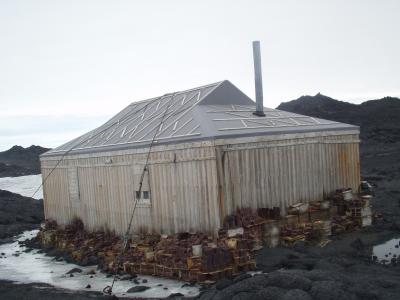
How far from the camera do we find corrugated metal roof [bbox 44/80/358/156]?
16078mm

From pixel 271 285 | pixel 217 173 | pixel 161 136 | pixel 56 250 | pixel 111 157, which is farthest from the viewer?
pixel 56 250

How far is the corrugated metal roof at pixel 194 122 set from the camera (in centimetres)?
1608

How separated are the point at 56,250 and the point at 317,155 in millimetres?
11393

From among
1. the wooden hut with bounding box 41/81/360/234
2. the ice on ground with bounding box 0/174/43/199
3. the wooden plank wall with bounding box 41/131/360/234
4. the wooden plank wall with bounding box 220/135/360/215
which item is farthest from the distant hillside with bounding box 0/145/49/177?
the wooden plank wall with bounding box 220/135/360/215

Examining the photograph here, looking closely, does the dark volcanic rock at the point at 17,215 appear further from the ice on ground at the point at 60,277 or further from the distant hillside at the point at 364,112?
the distant hillside at the point at 364,112

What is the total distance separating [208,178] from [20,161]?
88.6 m

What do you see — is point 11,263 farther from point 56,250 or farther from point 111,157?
point 111,157

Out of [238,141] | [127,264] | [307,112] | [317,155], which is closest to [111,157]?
[127,264]

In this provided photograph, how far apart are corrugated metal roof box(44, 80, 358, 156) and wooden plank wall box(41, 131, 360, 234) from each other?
1.12ft

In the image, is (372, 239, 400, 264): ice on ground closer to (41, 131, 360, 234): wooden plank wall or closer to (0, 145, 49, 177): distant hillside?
(41, 131, 360, 234): wooden plank wall

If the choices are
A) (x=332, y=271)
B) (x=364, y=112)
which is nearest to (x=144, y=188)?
(x=332, y=271)

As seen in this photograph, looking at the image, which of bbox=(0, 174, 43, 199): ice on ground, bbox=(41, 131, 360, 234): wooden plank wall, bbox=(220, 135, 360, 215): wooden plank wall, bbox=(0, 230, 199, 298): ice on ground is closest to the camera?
bbox=(0, 230, 199, 298): ice on ground

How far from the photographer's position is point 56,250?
835 inches

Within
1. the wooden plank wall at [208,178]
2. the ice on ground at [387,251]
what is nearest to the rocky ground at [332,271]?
the ice on ground at [387,251]
